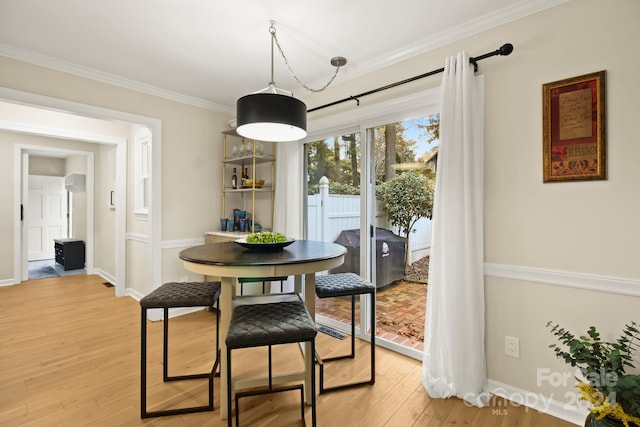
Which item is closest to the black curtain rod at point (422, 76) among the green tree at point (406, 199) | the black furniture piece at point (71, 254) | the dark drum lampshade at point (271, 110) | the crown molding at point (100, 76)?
the green tree at point (406, 199)

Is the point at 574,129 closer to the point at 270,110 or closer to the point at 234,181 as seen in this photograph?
the point at 270,110

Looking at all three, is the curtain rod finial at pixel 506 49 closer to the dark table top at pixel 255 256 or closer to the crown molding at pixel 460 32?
the crown molding at pixel 460 32

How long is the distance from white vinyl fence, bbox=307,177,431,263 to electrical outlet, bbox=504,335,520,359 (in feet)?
2.89

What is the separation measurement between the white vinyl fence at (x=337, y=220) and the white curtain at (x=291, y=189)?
14 cm

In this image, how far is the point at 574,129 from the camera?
176 centimetres

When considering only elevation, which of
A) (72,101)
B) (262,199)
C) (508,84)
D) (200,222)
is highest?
(72,101)

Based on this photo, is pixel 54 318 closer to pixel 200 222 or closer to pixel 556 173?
pixel 200 222

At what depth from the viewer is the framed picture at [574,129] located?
1688 millimetres

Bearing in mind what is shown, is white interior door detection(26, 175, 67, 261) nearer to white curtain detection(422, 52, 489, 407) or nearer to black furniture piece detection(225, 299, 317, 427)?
black furniture piece detection(225, 299, 317, 427)

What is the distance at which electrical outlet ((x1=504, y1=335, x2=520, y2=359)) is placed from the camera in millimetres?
1975

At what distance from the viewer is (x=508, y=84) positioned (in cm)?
200

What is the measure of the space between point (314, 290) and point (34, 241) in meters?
8.31

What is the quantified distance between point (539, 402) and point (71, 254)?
7.45m

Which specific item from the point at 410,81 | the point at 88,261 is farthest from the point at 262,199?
the point at 88,261
